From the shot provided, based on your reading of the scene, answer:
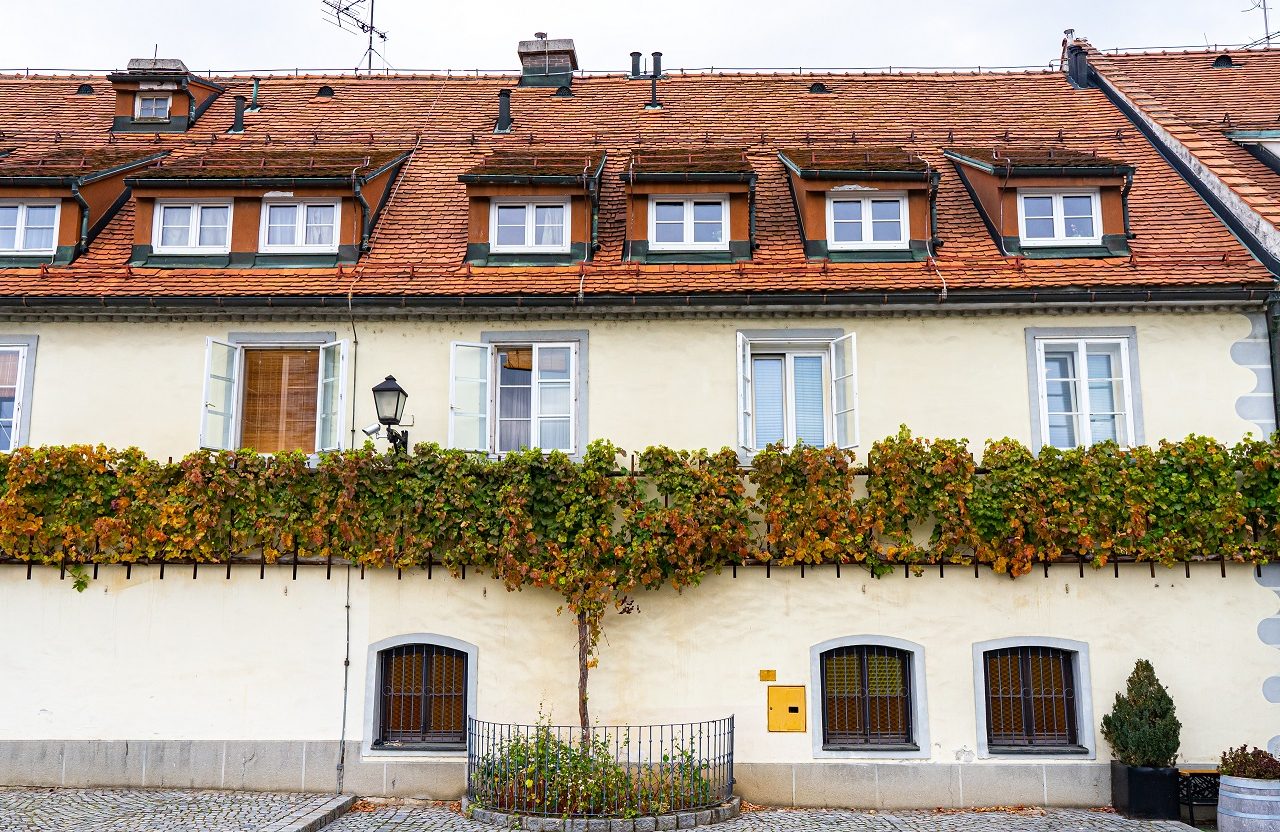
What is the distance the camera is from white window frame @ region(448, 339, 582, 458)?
1143cm

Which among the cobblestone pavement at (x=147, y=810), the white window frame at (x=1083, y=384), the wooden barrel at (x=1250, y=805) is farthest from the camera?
the white window frame at (x=1083, y=384)

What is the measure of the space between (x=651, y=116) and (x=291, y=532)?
9040mm

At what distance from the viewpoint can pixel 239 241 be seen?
1283 cm

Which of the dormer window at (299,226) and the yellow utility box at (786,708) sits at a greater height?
the dormer window at (299,226)

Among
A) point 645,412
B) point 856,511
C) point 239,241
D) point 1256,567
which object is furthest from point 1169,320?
point 239,241

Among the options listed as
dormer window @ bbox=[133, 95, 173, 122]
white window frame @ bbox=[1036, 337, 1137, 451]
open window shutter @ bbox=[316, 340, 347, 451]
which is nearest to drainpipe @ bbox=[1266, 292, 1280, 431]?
white window frame @ bbox=[1036, 337, 1137, 451]

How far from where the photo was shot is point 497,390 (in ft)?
39.1

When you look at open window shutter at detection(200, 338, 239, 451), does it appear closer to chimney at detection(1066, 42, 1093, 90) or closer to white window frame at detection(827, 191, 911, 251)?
white window frame at detection(827, 191, 911, 251)

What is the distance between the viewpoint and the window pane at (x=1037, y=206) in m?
12.9

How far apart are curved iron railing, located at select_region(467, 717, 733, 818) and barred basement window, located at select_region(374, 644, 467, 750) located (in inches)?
16.6

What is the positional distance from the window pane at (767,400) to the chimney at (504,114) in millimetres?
6506

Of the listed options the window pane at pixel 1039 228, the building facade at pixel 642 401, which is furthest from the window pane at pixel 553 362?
the window pane at pixel 1039 228

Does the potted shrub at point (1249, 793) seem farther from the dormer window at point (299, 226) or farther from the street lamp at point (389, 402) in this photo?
the dormer window at point (299, 226)

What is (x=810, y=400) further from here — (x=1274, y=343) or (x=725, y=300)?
(x=1274, y=343)
